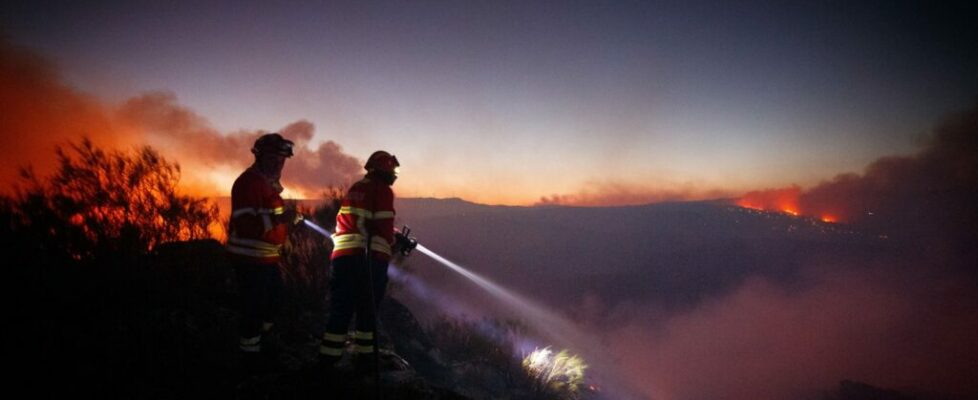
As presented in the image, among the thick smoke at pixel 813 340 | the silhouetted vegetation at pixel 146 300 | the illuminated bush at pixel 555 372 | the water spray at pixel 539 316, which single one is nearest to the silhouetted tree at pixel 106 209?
the silhouetted vegetation at pixel 146 300

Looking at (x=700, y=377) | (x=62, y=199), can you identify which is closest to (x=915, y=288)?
(x=700, y=377)

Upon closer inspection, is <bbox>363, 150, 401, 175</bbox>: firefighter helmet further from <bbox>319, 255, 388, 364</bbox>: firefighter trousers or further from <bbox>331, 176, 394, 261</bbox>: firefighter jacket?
<bbox>319, 255, 388, 364</bbox>: firefighter trousers

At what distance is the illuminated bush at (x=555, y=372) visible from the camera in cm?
956

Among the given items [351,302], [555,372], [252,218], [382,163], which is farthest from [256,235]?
[555,372]

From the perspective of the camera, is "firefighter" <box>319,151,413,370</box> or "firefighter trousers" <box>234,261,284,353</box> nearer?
"firefighter trousers" <box>234,261,284,353</box>

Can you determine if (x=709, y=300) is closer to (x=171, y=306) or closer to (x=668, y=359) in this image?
(x=668, y=359)

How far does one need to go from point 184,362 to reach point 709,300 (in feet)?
138

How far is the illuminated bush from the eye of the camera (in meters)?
9.56

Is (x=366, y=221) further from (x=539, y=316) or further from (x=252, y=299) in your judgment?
(x=539, y=316)

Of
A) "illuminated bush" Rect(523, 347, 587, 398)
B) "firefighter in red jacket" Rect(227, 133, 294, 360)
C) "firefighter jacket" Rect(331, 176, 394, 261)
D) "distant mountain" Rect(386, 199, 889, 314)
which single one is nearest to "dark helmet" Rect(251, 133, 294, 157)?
"firefighter in red jacket" Rect(227, 133, 294, 360)

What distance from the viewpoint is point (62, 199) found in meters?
5.93

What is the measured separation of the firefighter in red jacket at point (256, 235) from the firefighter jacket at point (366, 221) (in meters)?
0.64

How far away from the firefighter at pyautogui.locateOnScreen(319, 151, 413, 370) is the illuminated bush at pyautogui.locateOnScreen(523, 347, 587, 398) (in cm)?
701

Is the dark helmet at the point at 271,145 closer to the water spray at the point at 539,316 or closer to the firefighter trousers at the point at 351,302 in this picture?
the firefighter trousers at the point at 351,302
